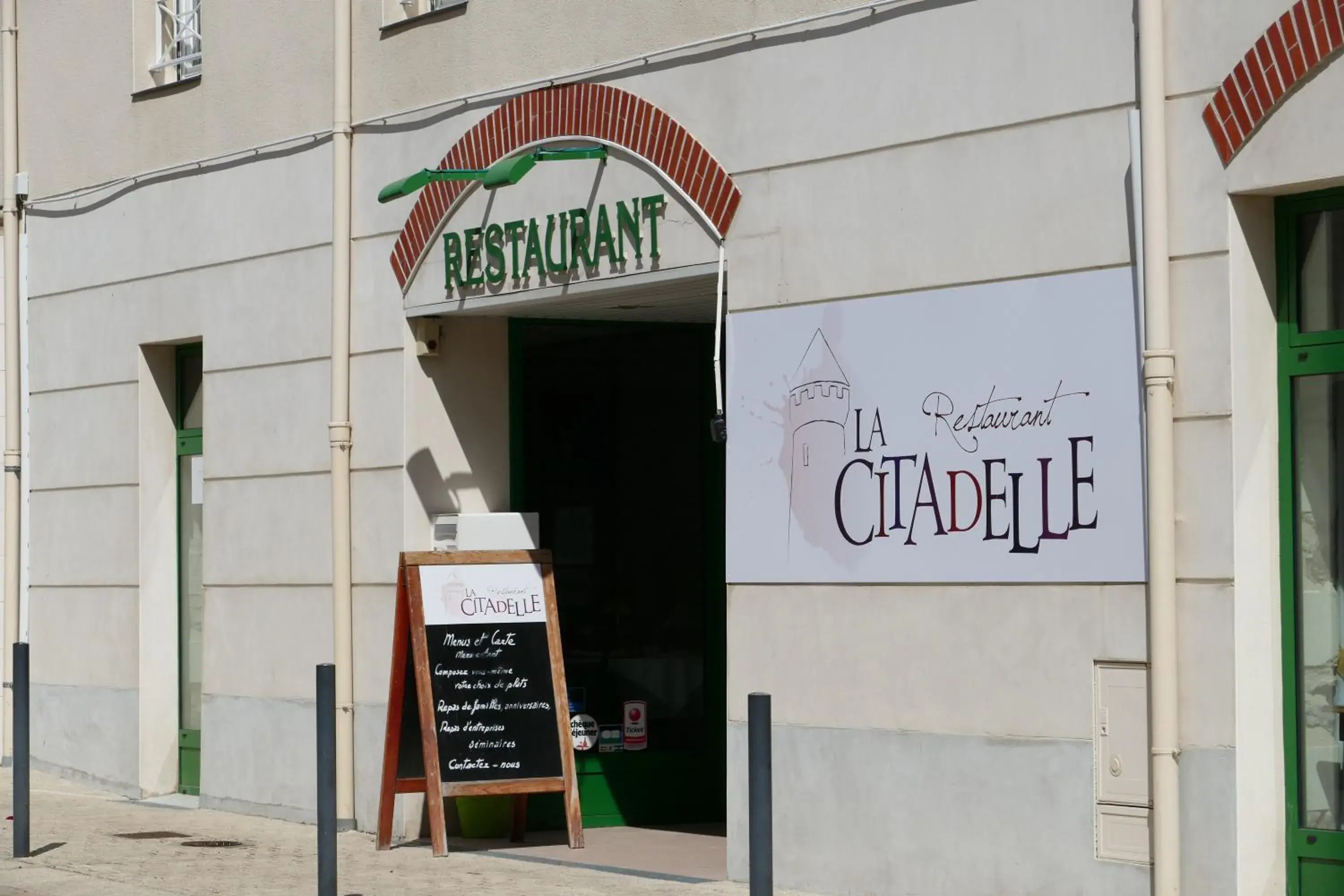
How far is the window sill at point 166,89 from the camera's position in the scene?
13.2 m

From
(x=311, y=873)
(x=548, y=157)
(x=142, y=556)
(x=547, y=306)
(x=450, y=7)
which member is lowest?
(x=311, y=873)

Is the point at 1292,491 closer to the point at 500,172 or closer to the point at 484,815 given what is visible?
the point at 500,172

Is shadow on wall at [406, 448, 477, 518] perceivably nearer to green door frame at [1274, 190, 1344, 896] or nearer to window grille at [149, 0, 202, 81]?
window grille at [149, 0, 202, 81]

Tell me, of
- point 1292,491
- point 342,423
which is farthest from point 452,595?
point 1292,491

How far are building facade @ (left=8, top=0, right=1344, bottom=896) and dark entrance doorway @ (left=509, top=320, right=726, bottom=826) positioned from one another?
1.0 inches

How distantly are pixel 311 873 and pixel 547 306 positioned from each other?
314 cm

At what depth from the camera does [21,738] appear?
10.2 metres

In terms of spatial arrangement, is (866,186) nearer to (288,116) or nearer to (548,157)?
(548,157)

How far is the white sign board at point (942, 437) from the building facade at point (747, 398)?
0.07 feet

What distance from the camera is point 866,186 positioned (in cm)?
911

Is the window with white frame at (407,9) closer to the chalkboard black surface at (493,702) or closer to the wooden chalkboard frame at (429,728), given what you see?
the wooden chalkboard frame at (429,728)

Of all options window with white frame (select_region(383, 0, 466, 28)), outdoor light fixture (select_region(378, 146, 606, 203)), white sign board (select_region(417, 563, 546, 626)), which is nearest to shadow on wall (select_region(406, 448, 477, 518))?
white sign board (select_region(417, 563, 546, 626))

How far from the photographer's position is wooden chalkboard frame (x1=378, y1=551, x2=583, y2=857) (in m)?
10.6

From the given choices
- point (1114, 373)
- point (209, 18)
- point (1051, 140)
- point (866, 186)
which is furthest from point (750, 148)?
point (209, 18)
